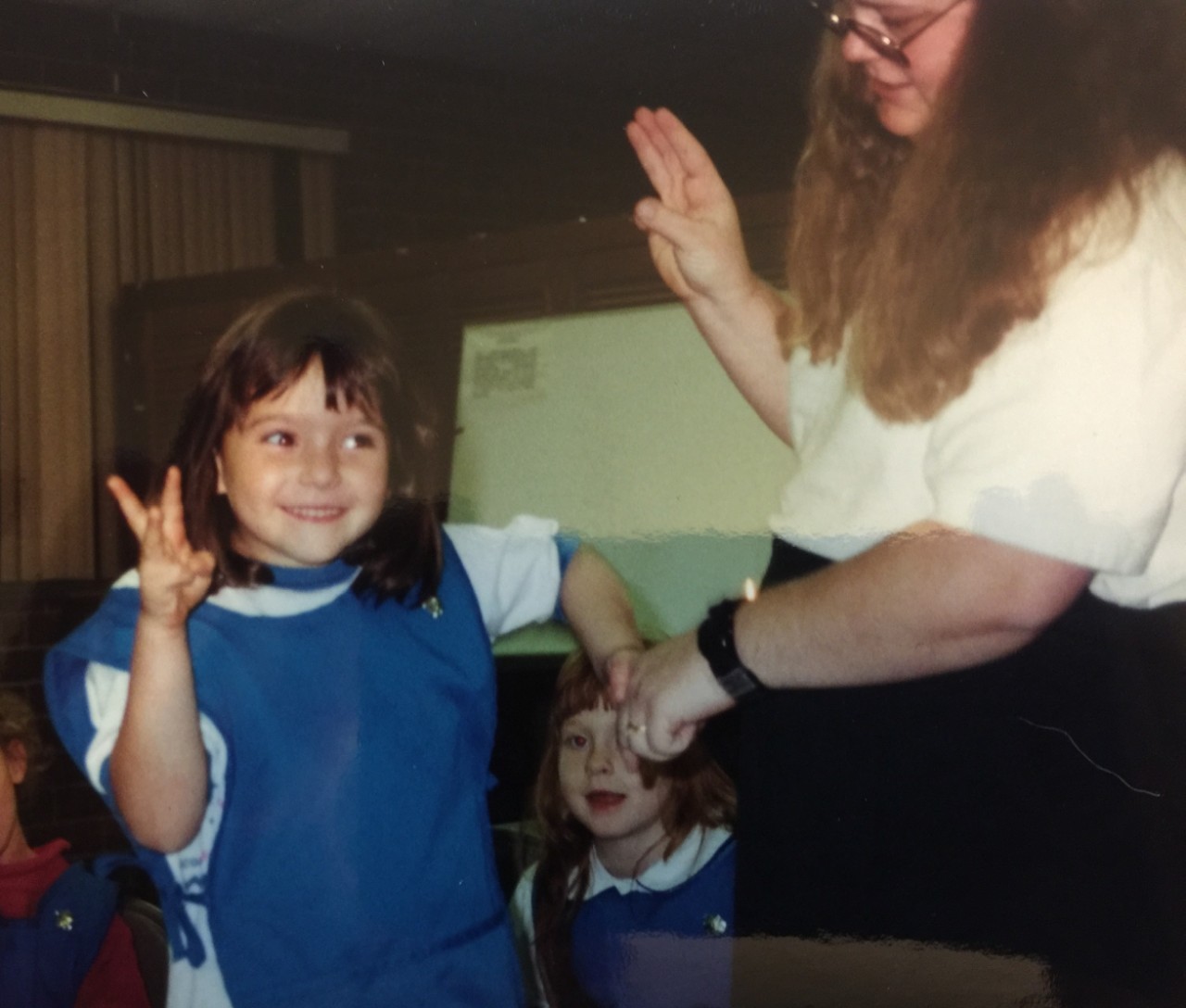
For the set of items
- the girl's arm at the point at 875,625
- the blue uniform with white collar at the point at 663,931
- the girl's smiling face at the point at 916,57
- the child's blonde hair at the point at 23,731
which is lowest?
the blue uniform with white collar at the point at 663,931

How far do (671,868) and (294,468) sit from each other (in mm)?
502

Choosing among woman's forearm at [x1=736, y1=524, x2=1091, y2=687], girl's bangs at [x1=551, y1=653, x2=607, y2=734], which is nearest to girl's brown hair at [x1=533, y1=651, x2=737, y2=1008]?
Answer: girl's bangs at [x1=551, y1=653, x2=607, y2=734]

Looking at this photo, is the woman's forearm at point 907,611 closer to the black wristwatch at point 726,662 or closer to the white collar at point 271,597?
the black wristwatch at point 726,662

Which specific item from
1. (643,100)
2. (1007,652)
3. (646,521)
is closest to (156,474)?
(646,521)

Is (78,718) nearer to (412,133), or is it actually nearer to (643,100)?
(412,133)

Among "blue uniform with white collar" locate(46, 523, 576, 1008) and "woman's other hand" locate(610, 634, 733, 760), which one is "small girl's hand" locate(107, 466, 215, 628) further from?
"woman's other hand" locate(610, 634, 733, 760)

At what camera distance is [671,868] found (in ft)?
4.21

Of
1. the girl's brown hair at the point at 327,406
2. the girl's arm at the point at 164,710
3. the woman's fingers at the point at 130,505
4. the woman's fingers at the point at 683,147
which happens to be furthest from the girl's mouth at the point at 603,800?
the woman's fingers at the point at 683,147

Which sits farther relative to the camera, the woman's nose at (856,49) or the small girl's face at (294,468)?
the woman's nose at (856,49)

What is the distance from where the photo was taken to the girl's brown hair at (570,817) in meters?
1.26

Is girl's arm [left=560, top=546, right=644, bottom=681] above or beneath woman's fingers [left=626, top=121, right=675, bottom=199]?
beneath

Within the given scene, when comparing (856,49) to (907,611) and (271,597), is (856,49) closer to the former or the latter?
(907,611)

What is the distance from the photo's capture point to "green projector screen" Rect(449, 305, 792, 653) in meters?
1.27

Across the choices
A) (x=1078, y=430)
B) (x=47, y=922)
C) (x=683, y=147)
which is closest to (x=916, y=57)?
(x=683, y=147)
